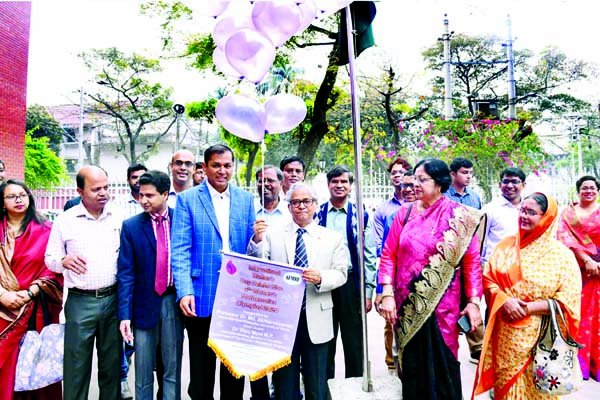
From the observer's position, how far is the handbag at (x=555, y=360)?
102 inches

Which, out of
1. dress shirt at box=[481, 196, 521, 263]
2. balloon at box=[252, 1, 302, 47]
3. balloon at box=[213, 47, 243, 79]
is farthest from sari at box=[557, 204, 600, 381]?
balloon at box=[213, 47, 243, 79]

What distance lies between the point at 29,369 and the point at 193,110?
10.6 m

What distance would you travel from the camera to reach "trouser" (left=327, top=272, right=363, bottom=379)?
3338 millimetres

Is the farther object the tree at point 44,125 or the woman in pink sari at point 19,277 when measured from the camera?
the tree at point 44,125

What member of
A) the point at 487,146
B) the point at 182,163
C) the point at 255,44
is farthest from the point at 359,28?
the point at 487,146

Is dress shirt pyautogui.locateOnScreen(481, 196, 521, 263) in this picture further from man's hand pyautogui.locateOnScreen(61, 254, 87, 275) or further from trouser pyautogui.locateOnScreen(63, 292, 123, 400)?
man's hand pyautogui.locateOnScreen(61, 254, 87, 275)

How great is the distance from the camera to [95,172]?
9.53 ft

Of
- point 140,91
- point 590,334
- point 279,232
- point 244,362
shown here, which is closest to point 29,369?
point 244,362

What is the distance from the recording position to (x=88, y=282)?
2.82 m

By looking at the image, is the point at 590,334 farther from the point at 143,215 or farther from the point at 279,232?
the point at 143,215

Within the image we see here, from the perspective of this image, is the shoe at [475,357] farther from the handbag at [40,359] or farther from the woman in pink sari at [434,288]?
the handbag at [40,359]

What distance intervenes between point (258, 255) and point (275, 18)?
1.48 meters

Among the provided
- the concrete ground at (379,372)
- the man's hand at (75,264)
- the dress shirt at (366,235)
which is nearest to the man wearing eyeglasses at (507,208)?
the concrete ground at (379,372)

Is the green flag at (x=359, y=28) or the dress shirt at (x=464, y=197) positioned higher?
the green flag at (x=359, y=28)
